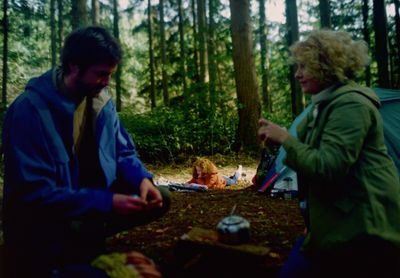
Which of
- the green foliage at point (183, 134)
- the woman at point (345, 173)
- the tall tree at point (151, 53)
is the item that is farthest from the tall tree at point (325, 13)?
the woman at point (345, 173)

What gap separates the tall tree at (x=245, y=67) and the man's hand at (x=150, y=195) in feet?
25.8

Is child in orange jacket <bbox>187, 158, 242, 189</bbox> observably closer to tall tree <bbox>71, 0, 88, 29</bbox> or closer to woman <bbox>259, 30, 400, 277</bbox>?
tall tree <bbox>71, 0, 88, 29</bbox>

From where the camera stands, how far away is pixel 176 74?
23234mm

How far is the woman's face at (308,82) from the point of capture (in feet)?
7.95

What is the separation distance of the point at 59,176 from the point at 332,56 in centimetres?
172

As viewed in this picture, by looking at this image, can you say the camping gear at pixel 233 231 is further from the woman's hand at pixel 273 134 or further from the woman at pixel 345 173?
the woman's hand at pixel 273 134

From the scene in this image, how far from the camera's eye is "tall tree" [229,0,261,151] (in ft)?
33.9

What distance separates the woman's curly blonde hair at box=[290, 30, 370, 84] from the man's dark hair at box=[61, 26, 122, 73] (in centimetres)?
119

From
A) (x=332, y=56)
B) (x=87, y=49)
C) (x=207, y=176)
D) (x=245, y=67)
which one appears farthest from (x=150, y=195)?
(x=245, y=67)

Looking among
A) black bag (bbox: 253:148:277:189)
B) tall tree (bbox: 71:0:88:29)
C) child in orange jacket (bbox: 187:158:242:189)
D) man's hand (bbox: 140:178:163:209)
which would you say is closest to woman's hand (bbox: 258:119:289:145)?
man's hand (bbox: 140:178:163:209)

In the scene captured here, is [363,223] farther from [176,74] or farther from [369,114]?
[176,74]

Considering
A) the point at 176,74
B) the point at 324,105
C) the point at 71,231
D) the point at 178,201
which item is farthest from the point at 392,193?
the point at 176,74

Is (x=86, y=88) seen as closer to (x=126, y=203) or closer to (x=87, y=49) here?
(x=87, y=49)

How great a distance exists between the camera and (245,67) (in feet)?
34.1
